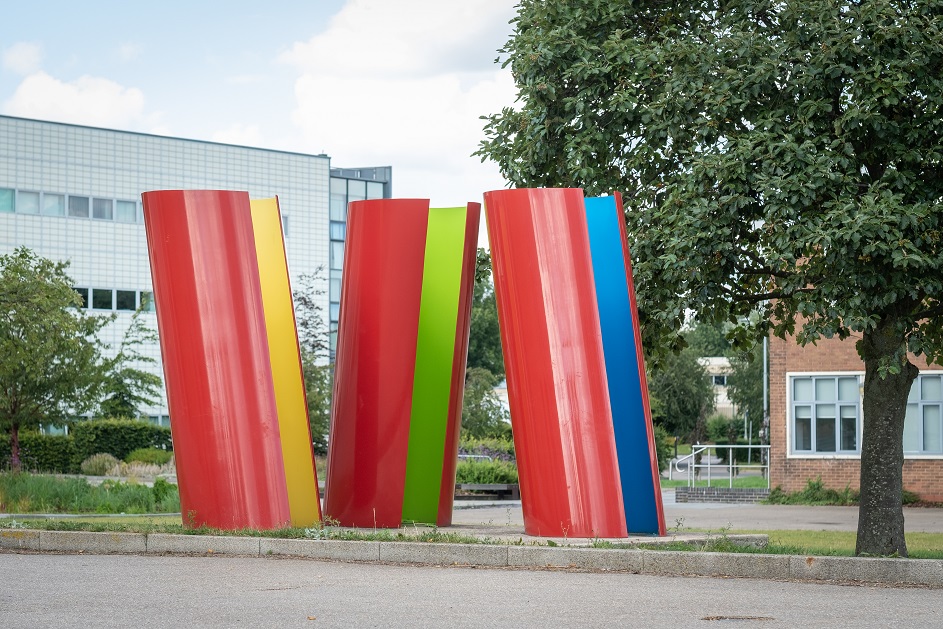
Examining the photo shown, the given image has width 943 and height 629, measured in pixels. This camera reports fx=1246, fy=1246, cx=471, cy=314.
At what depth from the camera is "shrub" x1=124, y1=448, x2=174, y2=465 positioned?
39.1 m

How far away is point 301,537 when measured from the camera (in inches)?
480

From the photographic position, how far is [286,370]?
13.9m

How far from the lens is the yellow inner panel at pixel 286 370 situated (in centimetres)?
1373

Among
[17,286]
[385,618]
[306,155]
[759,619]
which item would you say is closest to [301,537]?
[385,618]

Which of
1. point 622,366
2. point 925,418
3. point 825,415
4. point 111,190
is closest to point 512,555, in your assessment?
point 622,366

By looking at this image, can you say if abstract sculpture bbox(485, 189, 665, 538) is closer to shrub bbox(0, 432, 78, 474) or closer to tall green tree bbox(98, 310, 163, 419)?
tall green tree bbox(98, 310, 163, 419)

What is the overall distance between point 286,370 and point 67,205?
40049 mm

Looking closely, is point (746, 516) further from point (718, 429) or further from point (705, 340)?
point (705, 340)

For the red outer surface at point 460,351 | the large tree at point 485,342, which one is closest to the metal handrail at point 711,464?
the red outer surface at point 460,351

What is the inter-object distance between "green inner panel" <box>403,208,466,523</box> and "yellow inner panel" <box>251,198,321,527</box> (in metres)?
1.33

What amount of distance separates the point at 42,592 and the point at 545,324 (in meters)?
5.58

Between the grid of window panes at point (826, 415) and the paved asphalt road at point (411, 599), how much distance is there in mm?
20620

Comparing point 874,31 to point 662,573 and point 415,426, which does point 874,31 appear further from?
point 415,426

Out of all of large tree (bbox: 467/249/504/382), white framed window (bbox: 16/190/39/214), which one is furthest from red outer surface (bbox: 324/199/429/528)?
large tree (bbox: 467/249/504/382)
